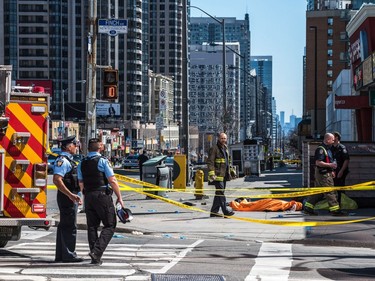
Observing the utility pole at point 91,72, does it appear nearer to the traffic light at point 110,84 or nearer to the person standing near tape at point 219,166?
the traffic light at point 110,84

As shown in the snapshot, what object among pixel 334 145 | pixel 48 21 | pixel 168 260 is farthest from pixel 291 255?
pixel 48 21

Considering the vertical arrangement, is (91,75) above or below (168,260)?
above

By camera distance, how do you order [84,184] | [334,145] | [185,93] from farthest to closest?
[185,93], [334,145], [84,184]

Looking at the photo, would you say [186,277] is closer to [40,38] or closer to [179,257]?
[179,257]

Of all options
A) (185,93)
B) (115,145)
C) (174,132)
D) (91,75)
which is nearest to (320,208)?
(91,75)

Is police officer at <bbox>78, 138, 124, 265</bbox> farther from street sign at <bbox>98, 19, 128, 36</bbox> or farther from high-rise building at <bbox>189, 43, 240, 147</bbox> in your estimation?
high-rise building at <bbox>189, 43, 240, 147</bbox>

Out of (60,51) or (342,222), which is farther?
(60,51)

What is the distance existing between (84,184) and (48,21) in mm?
131372

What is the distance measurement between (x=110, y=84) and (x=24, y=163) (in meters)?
9.58

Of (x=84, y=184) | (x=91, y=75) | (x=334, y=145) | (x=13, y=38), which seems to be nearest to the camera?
(x=84, y=184)

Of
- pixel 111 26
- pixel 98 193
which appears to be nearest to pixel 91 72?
pixel 111 26

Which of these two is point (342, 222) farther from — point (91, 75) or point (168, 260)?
point (91, 75)

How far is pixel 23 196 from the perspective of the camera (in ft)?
40.0

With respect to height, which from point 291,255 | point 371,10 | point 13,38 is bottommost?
point 291,255
